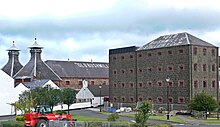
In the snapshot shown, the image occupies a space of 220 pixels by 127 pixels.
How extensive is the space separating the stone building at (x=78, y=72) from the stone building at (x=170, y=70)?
24627 mm

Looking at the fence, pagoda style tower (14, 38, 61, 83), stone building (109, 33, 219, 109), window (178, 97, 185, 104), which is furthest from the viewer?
pagoda style tower (14, 38, 61, 83)

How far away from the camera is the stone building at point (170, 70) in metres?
65.6

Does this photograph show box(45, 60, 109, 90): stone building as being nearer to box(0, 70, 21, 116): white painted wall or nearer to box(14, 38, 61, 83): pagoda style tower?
box(14, 38, 61, 83): pagoda style tower

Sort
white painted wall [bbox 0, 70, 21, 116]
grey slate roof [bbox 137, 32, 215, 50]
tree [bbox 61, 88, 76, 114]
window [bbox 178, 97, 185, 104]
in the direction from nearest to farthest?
tree [bbox 61, 88, 76, 114], window [bbox 178, 97, 185, 104], grey slate roof [bbox 137, 32, 215, 50], white painted wall [bbox 0, 70, 21, 116]

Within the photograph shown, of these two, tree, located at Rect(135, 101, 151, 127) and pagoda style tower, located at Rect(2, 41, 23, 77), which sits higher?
pagoda style tower, located at Rect(2, 41, 23, 77)

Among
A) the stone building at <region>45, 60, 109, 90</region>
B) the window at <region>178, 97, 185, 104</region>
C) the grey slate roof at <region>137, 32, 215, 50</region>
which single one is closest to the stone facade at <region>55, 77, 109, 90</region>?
the stone building at <region>45, 60, 109, 90</region>

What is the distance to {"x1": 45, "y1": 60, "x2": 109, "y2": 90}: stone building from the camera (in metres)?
101

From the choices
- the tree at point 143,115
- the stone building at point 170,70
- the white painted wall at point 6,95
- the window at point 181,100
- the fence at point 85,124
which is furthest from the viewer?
the white painted wall at point 6,95

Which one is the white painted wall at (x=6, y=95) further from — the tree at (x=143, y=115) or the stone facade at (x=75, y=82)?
the tree at (x=143, y=115)

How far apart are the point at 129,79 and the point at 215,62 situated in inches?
676

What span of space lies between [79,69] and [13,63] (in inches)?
704

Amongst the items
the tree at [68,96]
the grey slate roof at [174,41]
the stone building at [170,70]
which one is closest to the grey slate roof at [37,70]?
the stone building at [170,70]

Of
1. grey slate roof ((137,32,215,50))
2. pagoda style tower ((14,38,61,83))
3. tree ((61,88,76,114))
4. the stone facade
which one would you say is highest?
grey slate roof ((137,32,215,50))

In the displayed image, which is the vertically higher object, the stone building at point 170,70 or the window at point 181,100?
the stone building at point 170,70
